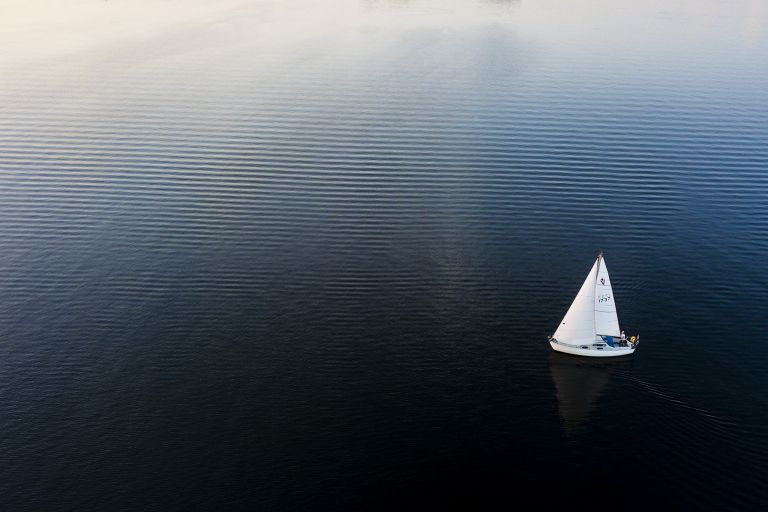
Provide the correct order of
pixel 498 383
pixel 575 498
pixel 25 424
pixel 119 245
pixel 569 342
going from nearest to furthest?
pixel 575 498
pixel 25 424
pixel 498 383
pixel 569 342
pixel 119 245

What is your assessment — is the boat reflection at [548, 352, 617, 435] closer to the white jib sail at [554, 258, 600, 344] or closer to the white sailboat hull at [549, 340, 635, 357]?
the white sailboat hull at [549, 340, 635, 357]

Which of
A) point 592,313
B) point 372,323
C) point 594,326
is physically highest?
point 372,323

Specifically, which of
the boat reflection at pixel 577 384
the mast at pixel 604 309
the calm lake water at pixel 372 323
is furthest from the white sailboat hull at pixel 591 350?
the mast at pixel 604 309

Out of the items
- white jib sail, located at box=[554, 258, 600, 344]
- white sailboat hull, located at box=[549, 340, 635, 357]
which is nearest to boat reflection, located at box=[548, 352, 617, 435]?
white sailboat hull, located at box=[549, 340, 635, 357]

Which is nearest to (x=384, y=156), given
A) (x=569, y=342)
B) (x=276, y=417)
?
(x=569, y=342)

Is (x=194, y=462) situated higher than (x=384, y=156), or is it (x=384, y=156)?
(x=384, y=156)

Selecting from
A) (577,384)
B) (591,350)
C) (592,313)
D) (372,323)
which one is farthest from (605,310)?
(372,323)

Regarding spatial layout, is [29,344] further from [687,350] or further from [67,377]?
[687,350]

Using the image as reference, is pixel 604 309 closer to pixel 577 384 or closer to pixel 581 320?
pixel 581 320
